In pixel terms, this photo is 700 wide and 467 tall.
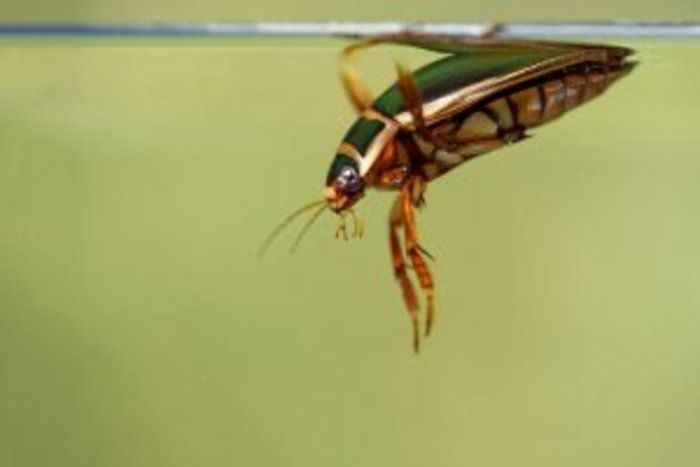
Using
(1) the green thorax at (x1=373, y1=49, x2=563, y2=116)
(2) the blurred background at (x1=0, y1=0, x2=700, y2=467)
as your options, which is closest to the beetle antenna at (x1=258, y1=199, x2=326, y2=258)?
(2) the blurred background at (x1=0, y1=0, x2=700, y2=467)

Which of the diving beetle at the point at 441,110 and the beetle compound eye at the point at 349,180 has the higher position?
the diving beetle at the point at 441,110

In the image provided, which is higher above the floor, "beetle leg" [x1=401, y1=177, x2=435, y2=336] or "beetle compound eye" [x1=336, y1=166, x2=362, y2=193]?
"beetle compound eye" [x1=336, y1=166, x2=362, y2=193]

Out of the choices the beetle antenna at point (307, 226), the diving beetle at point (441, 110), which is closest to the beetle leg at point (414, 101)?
the diving beetle at point (441, 110)

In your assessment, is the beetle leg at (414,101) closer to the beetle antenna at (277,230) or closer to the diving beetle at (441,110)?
the diving beetle at (441,110)

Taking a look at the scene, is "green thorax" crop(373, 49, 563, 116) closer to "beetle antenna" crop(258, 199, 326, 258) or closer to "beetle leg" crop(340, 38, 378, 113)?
"beetle leg" crop(340, 38, 378, 113)

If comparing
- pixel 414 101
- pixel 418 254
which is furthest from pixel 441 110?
pixel 418 254
